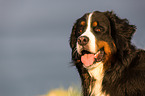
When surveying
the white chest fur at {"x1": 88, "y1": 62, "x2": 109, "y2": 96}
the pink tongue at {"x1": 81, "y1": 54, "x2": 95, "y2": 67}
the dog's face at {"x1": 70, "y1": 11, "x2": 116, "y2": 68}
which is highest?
the dog's face at {"x1": 70, "y1": 11, "x2": 116, "y2": 68}

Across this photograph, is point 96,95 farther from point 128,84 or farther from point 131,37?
point 131,37

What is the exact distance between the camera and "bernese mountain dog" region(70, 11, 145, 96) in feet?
15.6

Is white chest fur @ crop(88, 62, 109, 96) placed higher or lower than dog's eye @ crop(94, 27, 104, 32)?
lower

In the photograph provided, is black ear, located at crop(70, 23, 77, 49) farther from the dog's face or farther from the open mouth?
the open mouth

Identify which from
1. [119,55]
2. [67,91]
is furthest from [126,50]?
[67,91]

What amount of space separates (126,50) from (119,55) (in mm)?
162

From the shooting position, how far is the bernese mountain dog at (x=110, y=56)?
15.6ft

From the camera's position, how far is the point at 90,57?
4898mm

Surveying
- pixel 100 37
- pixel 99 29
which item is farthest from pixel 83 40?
pixel 99 29

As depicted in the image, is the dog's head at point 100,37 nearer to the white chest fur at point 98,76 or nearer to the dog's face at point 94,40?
the dog's face at point 94,40

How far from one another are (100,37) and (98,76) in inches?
31.0

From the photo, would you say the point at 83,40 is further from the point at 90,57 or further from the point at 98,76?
the point at 98,76

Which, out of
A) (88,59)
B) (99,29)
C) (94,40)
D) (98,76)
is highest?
(99,29)

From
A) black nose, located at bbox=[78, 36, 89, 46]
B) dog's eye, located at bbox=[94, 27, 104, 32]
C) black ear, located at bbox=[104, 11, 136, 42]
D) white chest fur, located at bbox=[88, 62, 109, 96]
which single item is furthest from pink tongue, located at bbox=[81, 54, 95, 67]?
black ear, located at bbox=[104, 11, 136, 42]
